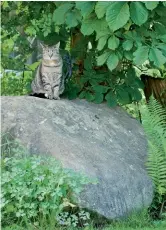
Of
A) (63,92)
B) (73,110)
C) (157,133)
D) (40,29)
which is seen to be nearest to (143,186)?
(157,133)

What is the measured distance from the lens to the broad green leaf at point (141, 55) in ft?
18.4

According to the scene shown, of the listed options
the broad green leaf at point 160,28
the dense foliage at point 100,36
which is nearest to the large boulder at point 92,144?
the dense foliage at point 100,36

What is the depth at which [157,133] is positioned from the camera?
6398 mm

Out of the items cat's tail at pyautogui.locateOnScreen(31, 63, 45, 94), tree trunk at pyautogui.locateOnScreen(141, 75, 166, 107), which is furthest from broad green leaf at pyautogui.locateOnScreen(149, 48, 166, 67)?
tree trunk at pyautogui.locateOnScreen(141, 75, 166, 107)

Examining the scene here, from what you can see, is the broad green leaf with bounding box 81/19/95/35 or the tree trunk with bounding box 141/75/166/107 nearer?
the broad green leaf with bounding box 81/19/95/35

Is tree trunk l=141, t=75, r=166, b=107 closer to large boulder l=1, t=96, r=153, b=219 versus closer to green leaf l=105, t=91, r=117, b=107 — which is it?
green leaf l=105, t=91, r=117, b=107

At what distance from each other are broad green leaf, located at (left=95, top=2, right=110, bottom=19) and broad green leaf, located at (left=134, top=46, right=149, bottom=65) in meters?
0.57

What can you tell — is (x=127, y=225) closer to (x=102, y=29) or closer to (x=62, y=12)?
(x=102, y=29)

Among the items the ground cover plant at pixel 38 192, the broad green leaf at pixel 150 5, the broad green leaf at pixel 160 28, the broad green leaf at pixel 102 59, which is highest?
the broad green leaf at pixel 150 5

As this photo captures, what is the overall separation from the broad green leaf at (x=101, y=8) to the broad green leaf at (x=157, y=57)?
0.72 meters

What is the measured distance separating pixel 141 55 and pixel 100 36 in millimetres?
504

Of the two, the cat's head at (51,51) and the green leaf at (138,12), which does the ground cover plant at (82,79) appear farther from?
the cat's head at (51,51)

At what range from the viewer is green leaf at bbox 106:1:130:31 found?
16.8ft

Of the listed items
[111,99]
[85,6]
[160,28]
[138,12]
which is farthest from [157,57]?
[111,99]
